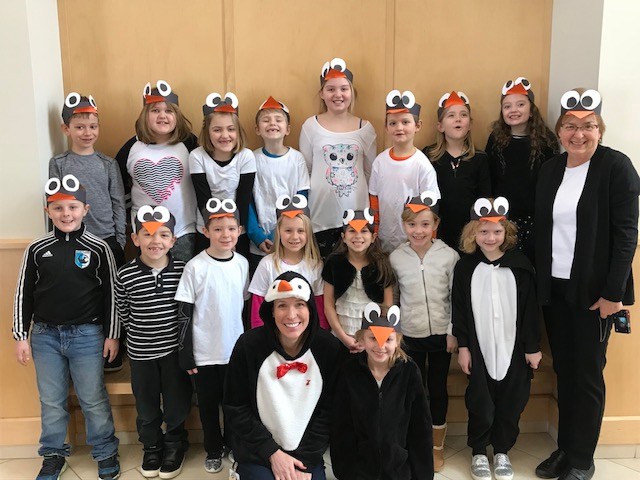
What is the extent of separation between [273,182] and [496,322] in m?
1.35

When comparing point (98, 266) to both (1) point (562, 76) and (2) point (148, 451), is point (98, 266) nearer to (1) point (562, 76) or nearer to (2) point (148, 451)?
(2) point (148, 451)

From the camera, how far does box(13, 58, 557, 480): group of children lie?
2682 mm

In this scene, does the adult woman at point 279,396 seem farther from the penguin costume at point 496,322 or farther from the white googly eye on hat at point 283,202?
the penguin costume at point 496,322

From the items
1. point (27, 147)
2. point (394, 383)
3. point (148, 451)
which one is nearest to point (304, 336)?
point (394, 383)

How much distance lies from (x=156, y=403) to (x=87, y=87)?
1802 millimetres

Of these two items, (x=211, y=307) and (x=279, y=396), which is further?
(x=211, y=307)

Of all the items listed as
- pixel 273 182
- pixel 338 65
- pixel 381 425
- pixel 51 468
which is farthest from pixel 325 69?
pixel 51 468

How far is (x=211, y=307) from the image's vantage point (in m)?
2.69

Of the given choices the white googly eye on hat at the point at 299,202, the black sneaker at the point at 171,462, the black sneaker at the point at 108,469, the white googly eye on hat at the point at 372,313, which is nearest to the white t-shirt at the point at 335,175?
the white googly eye on hat at the point at 299,202

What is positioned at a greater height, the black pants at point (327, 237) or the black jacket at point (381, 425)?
the black pants at point (327, 237)

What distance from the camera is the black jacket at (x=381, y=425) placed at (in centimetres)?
228

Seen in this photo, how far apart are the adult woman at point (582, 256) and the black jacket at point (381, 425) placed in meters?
0.82

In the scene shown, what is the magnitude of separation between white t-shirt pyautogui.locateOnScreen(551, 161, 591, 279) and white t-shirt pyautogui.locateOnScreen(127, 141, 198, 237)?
1831 mm

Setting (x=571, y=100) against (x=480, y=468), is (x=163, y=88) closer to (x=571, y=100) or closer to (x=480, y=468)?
(x=571, y=100)
